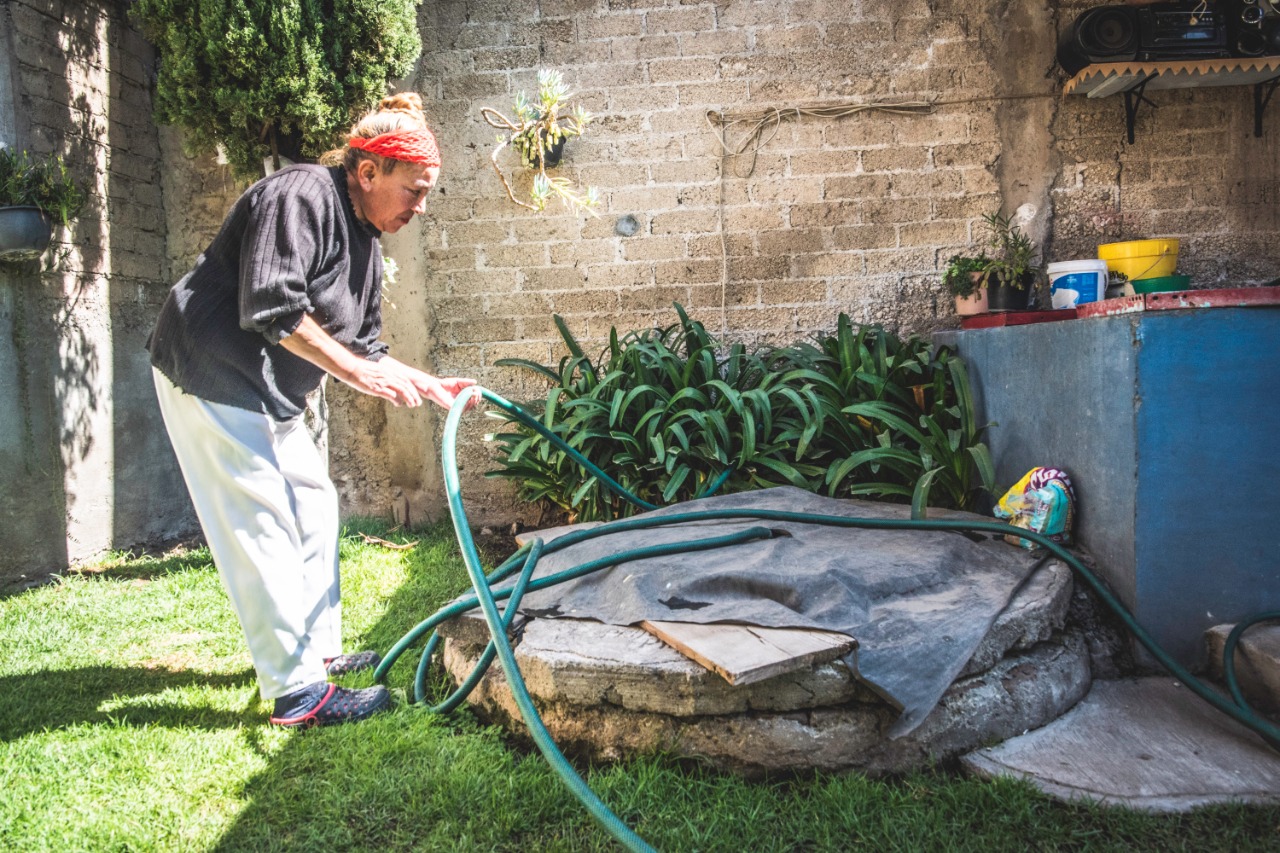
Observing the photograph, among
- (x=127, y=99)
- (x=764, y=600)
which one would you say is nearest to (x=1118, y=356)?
(x=764, y=600)

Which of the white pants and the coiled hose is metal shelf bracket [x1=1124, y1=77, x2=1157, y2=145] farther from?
the white pants

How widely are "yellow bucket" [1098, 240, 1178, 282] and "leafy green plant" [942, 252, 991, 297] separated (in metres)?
0.53

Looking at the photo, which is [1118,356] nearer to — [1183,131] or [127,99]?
[1183,131]

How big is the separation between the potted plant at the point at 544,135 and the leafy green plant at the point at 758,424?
0.82m

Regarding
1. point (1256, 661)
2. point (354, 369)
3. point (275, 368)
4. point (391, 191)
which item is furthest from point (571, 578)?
point (1256, 661)

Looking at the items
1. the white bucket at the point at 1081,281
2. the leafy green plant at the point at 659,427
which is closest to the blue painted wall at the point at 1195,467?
the white bucket at the point at 1081,281

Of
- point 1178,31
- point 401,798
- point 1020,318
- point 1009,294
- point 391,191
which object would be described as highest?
point 1178,31

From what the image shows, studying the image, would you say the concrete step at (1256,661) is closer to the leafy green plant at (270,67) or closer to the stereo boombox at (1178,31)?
the stereo boombox at (1178,31)

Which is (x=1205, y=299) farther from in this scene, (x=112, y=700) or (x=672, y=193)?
(x=112, y=700)

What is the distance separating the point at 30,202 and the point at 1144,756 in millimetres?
4281

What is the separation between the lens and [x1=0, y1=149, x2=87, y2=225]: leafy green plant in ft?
11.1

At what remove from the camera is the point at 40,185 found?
346 cm

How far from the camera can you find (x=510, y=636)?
2076mm

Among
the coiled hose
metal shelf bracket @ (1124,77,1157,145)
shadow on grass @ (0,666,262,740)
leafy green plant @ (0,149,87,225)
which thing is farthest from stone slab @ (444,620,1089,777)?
metal shelf bracket @ (1124,77,1157,145)
